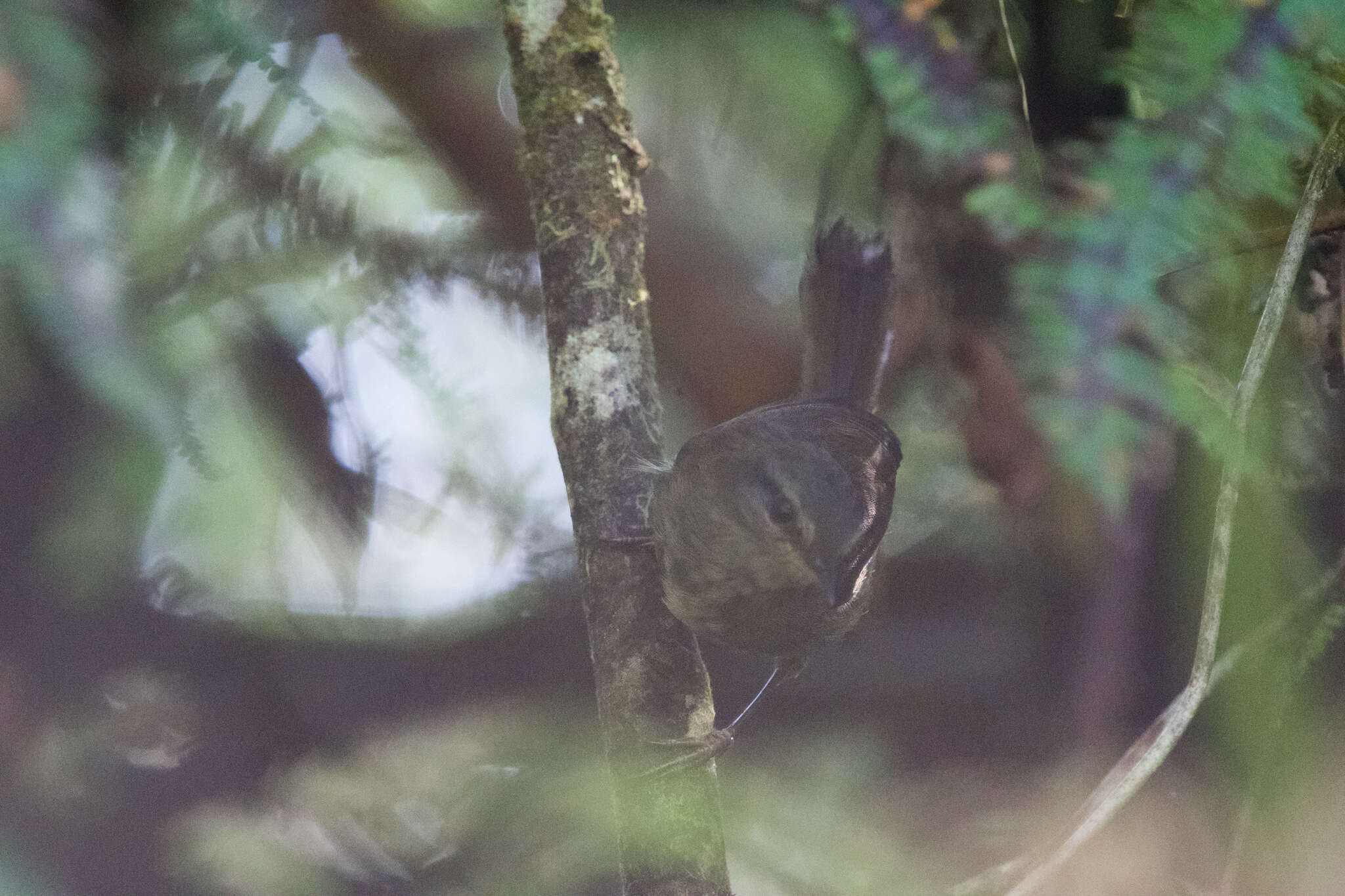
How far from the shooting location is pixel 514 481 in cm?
102

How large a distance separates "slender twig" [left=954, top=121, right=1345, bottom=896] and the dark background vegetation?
2cm

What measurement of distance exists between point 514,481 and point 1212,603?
0.67m

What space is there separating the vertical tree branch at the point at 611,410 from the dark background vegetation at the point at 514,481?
83 mm

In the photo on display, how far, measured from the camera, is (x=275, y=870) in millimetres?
988

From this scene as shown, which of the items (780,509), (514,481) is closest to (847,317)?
(780,509)

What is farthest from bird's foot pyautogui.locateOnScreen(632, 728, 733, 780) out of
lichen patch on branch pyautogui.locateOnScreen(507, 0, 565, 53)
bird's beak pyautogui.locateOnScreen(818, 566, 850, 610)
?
lichen patch on branch pyautogui.locateOnScreen(507, 0, 565, 53)

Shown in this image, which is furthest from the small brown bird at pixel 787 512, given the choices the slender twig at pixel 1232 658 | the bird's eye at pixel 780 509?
the slender twig at pixel 1232 658

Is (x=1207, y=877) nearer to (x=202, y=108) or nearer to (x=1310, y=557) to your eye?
(x=1310, y=557)

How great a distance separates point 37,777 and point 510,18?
903 mm

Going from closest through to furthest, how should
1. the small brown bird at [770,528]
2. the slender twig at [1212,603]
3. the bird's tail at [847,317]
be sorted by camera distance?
the slender twig at [1212,603] < the small brown bird at [770,528] < the bird's tail at [847,317]

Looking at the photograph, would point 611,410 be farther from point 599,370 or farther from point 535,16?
point 535,16

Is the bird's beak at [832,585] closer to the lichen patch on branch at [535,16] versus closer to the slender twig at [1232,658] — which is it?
the slender twig at [1232,658]

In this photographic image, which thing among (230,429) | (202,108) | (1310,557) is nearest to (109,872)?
(230,429)

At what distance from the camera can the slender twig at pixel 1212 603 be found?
72cm
